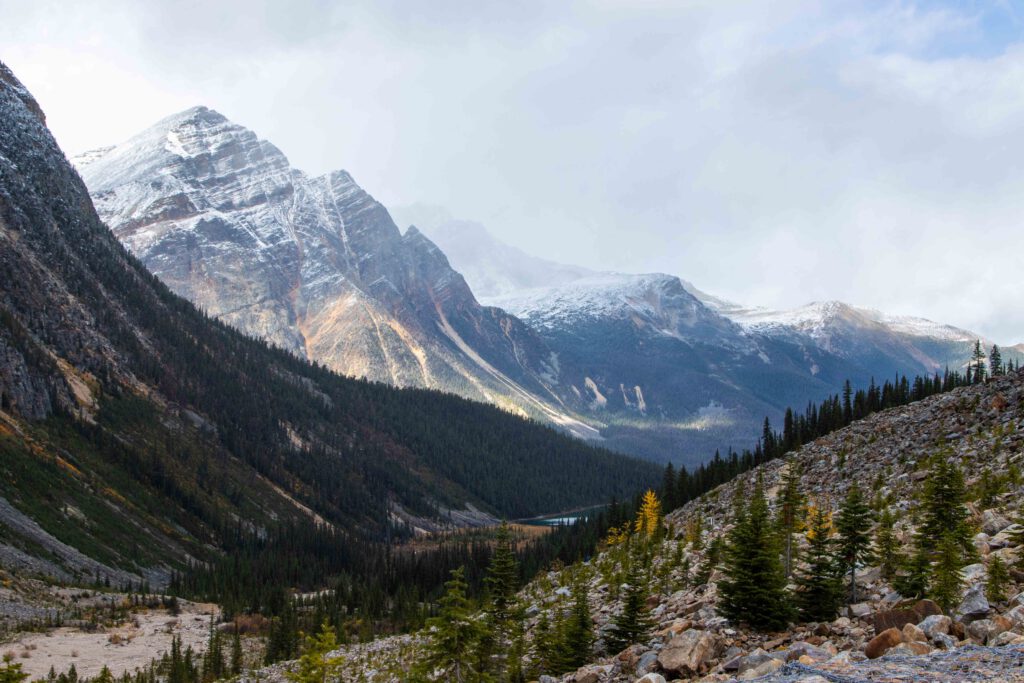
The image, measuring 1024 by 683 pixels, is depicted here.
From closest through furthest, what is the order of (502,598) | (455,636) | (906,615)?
(906,615) < (455,636) < (502,598)

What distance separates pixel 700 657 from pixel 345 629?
77.2m

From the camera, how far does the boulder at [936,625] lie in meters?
18.8

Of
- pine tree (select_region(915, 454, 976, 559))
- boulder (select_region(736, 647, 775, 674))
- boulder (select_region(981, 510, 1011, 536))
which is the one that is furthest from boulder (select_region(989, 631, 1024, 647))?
boulder (select_region(981, 510, 1011, 536))

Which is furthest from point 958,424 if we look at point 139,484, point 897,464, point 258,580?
point 139,484

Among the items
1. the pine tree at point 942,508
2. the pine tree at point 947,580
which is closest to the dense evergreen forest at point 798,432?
the pine tree at point 942,508

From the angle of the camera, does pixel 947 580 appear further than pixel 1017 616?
Yes

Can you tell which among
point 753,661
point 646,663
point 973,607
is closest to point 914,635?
point 973,607

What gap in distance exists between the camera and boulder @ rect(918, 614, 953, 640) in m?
18.8

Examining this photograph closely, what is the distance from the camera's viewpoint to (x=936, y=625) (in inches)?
747

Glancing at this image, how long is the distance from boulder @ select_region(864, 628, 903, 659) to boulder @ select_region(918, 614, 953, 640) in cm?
92

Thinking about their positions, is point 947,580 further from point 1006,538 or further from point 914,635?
point 1006,538

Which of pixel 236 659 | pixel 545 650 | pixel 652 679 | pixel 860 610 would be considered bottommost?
pixel 236 659

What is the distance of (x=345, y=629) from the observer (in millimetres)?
91188

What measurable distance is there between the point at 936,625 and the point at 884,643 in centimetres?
170
